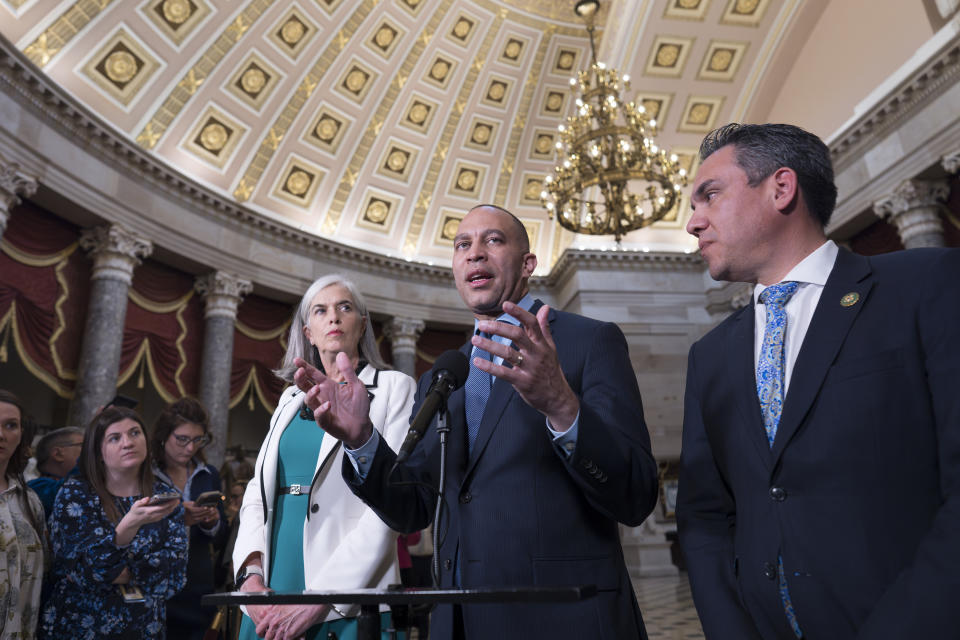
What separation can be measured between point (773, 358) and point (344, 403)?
40.9 inches

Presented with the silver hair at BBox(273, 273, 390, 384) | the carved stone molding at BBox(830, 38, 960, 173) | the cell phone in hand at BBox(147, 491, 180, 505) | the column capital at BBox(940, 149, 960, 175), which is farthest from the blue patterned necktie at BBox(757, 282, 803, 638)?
the carved stone molding at BBox(830, 38, 960, 173)

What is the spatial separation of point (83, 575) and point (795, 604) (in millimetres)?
2909

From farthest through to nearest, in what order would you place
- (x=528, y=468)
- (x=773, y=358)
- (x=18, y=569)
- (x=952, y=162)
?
(x=952, y=162)
(x=18, y=569)
(x=528, y=468)
(x=773, y=358)

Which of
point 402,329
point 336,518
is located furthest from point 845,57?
point 336,518

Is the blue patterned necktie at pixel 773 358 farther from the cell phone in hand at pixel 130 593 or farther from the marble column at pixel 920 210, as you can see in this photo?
the marble column at pixel 920 210

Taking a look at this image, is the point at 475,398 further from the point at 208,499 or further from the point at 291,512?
the point at 208,499

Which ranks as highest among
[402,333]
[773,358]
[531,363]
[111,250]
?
[402,333]

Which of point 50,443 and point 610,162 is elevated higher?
point 610,162

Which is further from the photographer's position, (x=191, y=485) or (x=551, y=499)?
(x=191, y=485)

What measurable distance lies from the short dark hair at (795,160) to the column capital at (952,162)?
9384 millimetres

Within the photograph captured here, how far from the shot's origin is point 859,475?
127cm

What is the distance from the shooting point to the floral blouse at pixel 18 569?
2799 millimetres

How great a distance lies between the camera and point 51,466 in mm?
4215

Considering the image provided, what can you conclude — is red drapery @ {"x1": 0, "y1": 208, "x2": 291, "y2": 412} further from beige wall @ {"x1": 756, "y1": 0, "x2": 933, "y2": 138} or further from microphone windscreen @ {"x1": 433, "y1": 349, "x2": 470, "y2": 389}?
beige wall @ {"x1": 756, "y1": 0, "x2": 933, "y2": 138}
